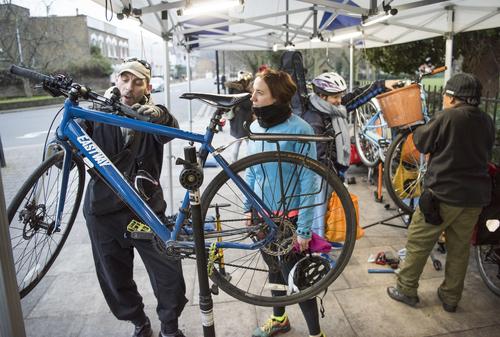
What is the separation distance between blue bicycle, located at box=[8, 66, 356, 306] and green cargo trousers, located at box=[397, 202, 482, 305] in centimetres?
117

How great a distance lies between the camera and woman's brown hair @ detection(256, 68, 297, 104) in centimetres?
218

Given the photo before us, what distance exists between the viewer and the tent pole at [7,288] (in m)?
1.40

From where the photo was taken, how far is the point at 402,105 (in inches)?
142

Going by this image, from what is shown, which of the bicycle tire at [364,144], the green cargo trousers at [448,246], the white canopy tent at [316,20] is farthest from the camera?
the bicycle tire at [364,144]

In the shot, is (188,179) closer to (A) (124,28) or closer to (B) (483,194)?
(B) (483,194)

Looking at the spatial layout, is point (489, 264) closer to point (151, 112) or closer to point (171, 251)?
point (171, 251)

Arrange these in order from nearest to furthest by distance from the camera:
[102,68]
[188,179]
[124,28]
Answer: [188,179]
[102,68]
[124,28]

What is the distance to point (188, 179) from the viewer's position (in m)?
1.55

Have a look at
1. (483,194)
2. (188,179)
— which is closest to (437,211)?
(483,194)

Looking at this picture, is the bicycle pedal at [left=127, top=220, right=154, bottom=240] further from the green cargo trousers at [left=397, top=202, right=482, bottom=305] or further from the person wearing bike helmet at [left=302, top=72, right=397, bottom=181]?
the green cargo trousers at [left=397, top=202, right=482, bottom=305]

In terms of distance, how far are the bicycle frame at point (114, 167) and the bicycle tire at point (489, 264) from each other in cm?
218

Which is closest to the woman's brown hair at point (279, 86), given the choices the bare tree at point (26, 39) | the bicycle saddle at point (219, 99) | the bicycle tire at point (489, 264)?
the bicycle saddle at point (219, 99)

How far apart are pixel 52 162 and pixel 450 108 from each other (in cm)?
248

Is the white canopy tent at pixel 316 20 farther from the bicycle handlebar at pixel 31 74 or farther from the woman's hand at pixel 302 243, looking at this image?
the woman's hand at pixel 302 243
